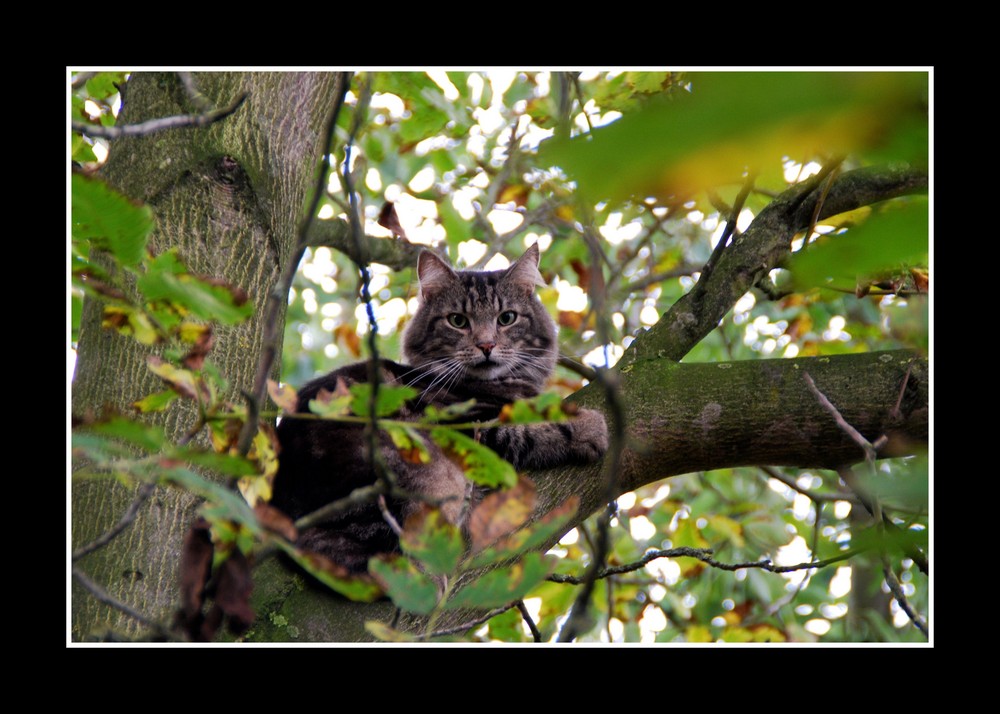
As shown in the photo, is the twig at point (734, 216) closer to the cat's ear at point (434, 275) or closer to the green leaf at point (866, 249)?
the green leaf at point (866, 249)

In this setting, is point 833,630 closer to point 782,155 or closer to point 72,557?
point 72,557

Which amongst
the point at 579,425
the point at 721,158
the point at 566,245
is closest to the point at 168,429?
the point at 579,425

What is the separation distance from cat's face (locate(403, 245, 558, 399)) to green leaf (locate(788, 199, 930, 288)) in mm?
2833

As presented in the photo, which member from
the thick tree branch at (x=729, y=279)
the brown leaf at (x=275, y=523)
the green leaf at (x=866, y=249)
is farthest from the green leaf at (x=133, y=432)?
the thick tree branch at (x=729, y=279)

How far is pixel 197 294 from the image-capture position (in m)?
1.19

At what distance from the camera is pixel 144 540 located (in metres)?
2.00

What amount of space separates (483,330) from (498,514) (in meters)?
2.19

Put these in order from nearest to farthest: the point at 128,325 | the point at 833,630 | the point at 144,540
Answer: the point at 128,325, the point at 144,540, the point at 833,630

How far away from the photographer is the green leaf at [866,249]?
1.58 ft

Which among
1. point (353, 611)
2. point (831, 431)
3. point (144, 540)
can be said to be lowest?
point (353, 611)

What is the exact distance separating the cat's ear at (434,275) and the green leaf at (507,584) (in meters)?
2.53

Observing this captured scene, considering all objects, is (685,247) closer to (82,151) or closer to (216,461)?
(82,151)

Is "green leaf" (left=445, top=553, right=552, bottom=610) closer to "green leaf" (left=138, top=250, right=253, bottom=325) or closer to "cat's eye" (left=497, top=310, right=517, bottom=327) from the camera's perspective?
"green leaf" (left=138, top=250, right=253, bottom=325)
